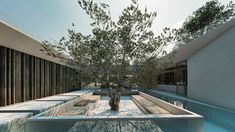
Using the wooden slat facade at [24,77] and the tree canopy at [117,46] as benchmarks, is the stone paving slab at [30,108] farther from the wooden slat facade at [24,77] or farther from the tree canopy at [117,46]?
the tree canopy at [117,46]

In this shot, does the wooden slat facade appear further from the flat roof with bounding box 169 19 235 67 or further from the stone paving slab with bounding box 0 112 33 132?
the flat roof with bounding box 169 19 235 67

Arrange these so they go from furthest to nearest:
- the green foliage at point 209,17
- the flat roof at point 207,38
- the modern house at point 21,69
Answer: the green foliage at point 209,17
the flat roof at point 207,38
the modern house at point 21,69

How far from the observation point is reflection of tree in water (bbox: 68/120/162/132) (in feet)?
14.6

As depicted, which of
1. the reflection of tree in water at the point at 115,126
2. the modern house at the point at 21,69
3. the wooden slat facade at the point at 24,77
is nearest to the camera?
the reflection of tree in water at the point at 115,126

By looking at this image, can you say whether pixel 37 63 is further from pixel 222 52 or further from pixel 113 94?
pixel 222 52

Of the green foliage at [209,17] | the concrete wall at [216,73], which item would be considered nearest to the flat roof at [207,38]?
the concrete wall at [216,73]

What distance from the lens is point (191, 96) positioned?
509 inches

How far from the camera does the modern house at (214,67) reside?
8648 mm

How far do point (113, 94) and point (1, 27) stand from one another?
417cm

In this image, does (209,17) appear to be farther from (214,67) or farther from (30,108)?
(30,108)

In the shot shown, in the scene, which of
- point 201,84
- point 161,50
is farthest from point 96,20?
point 201,84

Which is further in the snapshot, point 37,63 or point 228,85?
point 37,63

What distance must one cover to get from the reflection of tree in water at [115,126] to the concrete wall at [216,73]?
18.0 feet

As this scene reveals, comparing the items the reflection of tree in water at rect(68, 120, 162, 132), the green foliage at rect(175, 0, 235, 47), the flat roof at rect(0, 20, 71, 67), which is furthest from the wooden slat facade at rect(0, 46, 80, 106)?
the green foliage at rect(175, 0, 235, 47)
